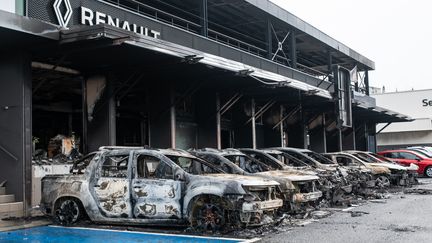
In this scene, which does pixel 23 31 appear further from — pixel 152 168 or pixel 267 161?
pixel 267 161

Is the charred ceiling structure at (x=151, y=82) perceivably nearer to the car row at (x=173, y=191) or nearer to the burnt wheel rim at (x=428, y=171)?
the car row at (x=173, y=191)

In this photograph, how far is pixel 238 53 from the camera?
20.3m

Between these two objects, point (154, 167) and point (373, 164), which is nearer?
point (154, 167)

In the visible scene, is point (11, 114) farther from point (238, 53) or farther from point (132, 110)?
point (238, 53)

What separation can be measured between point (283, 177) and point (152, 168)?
3042 millimetres

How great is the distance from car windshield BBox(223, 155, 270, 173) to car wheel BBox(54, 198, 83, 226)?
3856mm

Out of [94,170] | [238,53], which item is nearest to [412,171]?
[238,53]

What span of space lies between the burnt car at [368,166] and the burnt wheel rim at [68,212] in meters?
9.94

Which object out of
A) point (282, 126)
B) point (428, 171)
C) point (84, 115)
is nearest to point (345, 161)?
point (282, 126)

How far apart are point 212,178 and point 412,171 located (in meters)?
13.9

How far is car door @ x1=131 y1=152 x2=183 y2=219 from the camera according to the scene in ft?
32.3

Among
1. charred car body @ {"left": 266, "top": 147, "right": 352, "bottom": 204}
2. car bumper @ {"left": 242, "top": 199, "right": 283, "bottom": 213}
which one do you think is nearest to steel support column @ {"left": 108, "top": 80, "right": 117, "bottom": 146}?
charred car body @ {"left": 266, "top": 147, "right": 352, "bottom": 204}

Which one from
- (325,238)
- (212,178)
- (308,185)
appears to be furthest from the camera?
(308,185)

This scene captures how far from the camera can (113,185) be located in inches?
411
